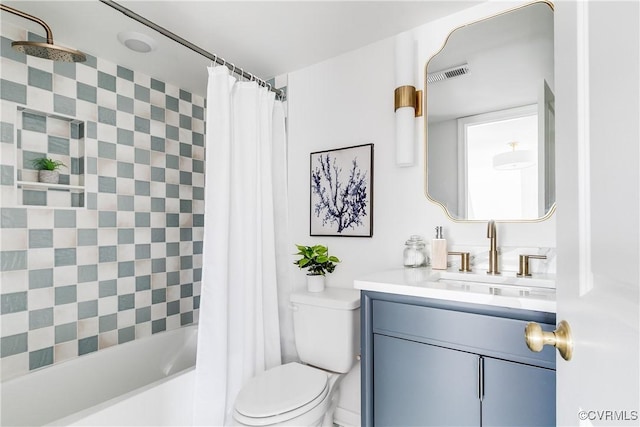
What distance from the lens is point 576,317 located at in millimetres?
508

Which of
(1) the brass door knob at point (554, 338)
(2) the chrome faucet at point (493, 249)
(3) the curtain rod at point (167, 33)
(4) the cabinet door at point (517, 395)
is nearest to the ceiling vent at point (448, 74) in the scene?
(2) the chrome faucet at point (493, 249)

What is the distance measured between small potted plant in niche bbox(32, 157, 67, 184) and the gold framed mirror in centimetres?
209

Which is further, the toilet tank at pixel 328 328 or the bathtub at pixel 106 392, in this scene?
the toilet tank at pixel 328 328

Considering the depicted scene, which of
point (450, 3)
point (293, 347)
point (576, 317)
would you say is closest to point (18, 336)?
point (293, 347)

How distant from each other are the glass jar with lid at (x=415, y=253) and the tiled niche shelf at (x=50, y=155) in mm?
1978

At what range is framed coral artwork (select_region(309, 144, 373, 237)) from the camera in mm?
1992

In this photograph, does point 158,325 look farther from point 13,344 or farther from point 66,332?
point 13,344

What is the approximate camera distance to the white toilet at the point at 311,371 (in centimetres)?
135

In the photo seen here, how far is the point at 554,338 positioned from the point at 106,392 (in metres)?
2.28

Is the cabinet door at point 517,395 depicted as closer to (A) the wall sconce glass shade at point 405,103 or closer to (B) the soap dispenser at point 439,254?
(B) the soap dispenser at point 439,254

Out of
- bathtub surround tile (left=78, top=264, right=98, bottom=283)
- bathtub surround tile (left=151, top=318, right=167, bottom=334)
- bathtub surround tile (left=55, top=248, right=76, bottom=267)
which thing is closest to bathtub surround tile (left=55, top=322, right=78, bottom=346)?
bathtub surround tile (left=78, top=264, right=98, bottom=283)

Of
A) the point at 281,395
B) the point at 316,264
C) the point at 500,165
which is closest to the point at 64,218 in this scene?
the point at 316,264

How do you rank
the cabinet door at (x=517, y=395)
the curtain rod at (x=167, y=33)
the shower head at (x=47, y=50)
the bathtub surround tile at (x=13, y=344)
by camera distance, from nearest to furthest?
the cabinet door at (x=517, y=395)
the shower head at (x=47, y=50)
the curtain rod at (x=167, y=33)
the bathtub surround tile at (x=13, y=344)

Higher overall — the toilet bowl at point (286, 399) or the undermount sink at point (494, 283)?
the undermount sink at point (494, 283)
